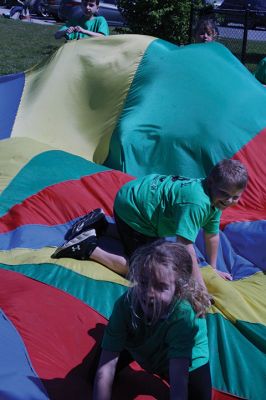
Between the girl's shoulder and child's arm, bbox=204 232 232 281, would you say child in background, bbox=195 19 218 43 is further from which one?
the girl's shoulder

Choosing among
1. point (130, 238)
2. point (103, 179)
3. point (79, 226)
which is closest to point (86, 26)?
point (103, 179)

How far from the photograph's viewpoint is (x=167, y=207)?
2.99 m

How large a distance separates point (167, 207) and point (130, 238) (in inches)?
13.9

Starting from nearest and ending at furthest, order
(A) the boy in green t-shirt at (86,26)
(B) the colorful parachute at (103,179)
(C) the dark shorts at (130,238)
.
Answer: (B) the colorful parachute at (103,179)
(C) the dark shorts at (130,238)
(A) the boy in green t-shirt at (86,26)

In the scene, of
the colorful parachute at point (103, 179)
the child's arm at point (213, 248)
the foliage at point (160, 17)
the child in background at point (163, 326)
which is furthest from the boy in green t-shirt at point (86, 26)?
the foliage at point (160, 17)

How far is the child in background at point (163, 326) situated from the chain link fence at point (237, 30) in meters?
7.98

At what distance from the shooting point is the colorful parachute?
2.39m

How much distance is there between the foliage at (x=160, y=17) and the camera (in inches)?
414

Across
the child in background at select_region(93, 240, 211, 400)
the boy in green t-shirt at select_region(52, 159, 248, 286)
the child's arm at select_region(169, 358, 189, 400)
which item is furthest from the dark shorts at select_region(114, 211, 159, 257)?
the child's arm at select_region(169, 358, 189, 400)

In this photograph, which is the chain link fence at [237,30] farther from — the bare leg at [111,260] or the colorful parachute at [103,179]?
the bare leg at [111,260]

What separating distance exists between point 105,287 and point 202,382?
79 cm

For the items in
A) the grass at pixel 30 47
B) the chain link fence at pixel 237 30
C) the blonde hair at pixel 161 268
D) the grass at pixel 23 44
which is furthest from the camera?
the grass at pixel 30 47

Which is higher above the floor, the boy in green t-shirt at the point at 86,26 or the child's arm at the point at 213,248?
the boy in green t-shirt at the point at 86,26

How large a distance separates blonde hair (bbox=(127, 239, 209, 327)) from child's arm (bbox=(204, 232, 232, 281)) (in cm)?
109
